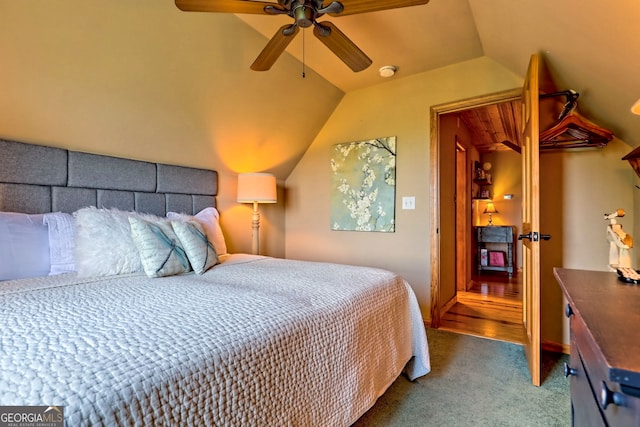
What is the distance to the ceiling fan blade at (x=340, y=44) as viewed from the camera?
1.60m

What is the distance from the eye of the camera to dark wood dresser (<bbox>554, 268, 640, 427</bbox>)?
470 millimetres

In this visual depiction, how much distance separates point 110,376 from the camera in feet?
2.13

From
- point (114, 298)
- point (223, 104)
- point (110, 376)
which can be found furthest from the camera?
point (223, 104)

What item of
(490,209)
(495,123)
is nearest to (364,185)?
(495,123)

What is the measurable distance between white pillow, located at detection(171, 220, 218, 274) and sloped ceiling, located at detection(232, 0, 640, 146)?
149cm

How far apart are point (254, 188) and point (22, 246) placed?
1.67 m

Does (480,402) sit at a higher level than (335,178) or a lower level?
lower

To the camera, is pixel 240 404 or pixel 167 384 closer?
pixel 167 384

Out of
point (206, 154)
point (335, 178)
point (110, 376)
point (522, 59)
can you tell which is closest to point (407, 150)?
point (335, 178)

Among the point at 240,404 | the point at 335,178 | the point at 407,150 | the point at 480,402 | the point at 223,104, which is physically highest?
the point at 223,104

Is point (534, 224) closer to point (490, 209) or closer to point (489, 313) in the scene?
point (489, 313)

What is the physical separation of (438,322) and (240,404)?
254 centimetres

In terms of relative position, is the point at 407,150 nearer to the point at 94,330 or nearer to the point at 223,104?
the point at 223,104

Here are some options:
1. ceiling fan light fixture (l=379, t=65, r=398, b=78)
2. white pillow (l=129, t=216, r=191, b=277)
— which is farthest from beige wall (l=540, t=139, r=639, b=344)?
white pillow (l=129, t=216, r=191, b=277)
